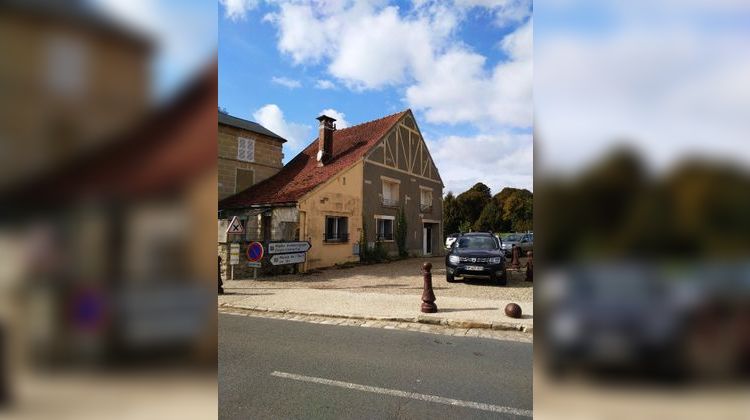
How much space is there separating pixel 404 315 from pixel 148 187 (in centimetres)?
709

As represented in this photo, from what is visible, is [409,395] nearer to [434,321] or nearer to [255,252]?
[434,321]

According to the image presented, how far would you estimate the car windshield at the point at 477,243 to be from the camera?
12250 millimetres

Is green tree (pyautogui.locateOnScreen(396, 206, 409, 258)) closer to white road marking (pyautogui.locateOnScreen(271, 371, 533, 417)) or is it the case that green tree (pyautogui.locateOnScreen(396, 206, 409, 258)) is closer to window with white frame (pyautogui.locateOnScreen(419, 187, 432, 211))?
window with white frame (pyautogui.locateOnScreen(419, 187, 432, 211))

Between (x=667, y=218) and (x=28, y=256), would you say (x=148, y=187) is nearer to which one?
(x=28, y=256)

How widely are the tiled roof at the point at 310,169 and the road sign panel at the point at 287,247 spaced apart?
81.8 inches

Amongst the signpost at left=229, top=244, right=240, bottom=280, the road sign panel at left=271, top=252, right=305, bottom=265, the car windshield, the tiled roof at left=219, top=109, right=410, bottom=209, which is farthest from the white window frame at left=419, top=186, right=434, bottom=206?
the signpost at left=229, top=244, right=240, bottom=280

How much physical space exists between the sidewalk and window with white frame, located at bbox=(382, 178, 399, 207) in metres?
11.3

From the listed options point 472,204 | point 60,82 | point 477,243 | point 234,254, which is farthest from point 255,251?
point 472,204

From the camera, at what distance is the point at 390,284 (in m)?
12.1

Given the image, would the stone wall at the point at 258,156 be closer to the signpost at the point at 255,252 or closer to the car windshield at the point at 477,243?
the signpost at the point at 255,252

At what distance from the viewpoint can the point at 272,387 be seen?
3.71 meters

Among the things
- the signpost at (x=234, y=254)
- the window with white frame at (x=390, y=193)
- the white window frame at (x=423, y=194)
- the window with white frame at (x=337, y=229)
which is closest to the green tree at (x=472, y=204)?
the white window frame at (x=423, y=194)

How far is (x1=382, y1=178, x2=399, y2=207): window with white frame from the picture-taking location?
842 inches

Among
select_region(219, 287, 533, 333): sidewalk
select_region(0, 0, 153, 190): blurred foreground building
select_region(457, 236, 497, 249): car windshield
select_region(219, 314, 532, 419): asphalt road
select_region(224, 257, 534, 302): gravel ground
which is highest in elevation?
select_region(0, 0, 153, 190): blurred foreground building
